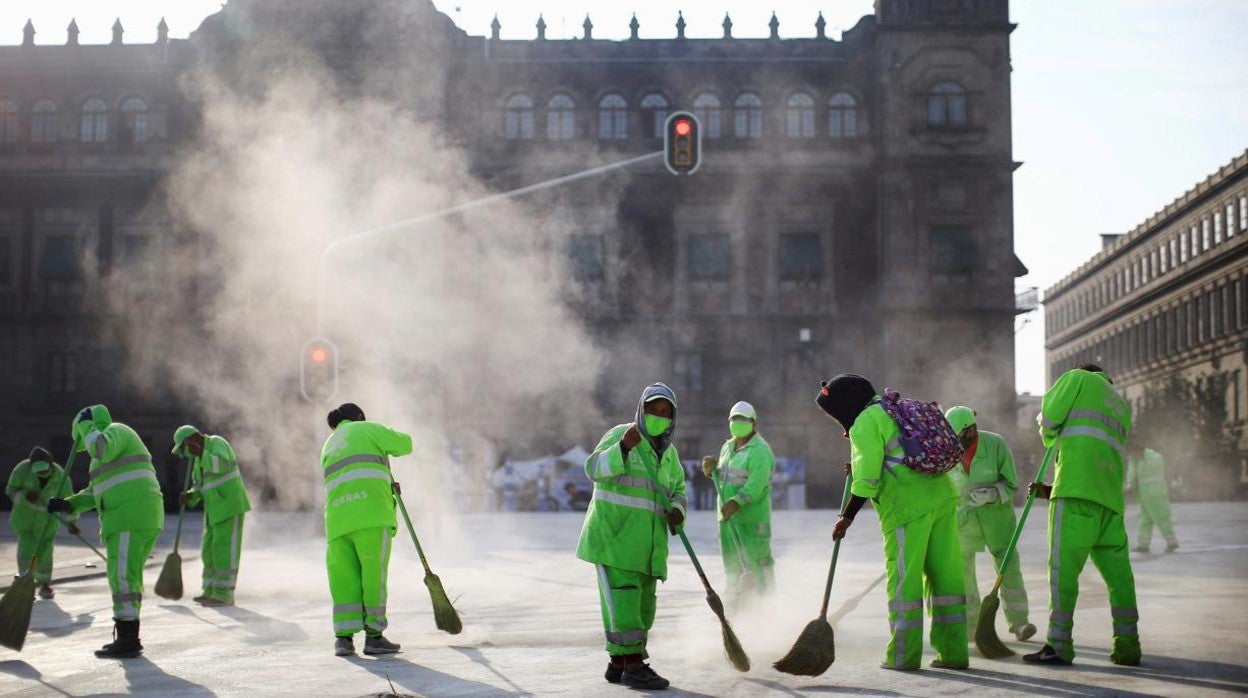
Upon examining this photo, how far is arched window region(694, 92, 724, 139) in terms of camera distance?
45.1 m

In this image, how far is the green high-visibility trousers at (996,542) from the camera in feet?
30.9

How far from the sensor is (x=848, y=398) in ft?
26.4

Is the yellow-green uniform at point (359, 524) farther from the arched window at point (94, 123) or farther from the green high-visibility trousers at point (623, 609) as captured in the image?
the arched window at point (94, 123)

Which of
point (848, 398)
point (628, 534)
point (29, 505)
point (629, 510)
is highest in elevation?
point (848, 398)

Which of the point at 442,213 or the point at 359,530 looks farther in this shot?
the point at 442,213

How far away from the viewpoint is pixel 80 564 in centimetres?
1872

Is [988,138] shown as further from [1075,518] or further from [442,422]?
[1075,518]

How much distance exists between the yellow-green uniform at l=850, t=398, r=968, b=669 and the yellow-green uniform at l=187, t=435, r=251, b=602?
6840mm

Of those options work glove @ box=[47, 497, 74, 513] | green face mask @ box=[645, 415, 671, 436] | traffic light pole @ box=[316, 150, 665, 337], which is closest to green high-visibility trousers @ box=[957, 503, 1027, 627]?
green face mask @ box=[645, 415, 671, 436]

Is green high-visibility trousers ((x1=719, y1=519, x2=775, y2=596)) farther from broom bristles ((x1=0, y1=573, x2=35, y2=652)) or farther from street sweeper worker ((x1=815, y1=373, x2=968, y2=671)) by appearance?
broom bristles ((x1=0, y1=573, x2=35, y2=652))

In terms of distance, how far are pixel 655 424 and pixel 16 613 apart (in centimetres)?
451

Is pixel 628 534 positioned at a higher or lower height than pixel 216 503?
higher

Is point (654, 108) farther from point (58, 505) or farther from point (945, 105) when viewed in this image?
point (58, 505)

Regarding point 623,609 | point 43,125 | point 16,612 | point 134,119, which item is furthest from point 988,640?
point 43,125
